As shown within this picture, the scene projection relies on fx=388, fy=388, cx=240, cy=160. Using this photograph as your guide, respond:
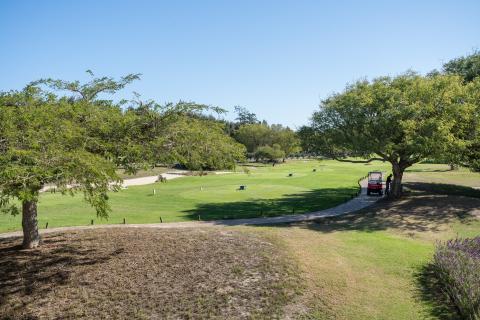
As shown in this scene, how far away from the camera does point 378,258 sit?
57.4 ft

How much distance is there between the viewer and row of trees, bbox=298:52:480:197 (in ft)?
90.2

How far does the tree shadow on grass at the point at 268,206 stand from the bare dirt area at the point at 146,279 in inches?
490

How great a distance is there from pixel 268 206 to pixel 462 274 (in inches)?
891

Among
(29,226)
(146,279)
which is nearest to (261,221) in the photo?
(146,279)

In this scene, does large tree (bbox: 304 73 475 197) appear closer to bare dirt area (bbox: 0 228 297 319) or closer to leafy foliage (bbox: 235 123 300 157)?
bare dirt area (bbox: 0 228 297 319)

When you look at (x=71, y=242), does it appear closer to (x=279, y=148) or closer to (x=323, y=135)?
(x=323, y=135)

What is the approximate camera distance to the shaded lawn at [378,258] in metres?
12.7

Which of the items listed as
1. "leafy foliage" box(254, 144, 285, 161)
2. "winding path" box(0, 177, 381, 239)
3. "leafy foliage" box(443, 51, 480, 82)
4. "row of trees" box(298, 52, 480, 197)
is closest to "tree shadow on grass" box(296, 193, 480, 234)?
"winding path" box(0, 177, 381, 239)

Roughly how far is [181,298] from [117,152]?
18.8 feet

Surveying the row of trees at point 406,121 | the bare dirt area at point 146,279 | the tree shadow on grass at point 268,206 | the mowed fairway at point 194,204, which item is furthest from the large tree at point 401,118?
the bare dirt area at point 146,279

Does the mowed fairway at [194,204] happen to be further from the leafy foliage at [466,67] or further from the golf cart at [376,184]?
the leafy foliage at [466,67]

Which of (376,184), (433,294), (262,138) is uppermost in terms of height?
(262,138)

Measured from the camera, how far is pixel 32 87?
16422mm

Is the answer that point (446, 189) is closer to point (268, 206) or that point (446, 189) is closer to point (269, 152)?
point (268, 206)
